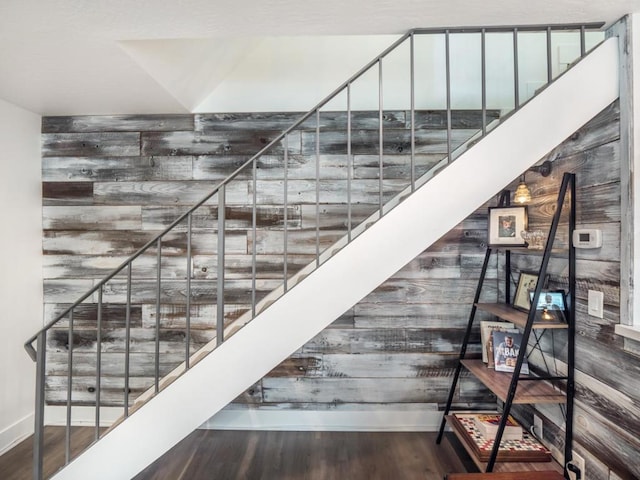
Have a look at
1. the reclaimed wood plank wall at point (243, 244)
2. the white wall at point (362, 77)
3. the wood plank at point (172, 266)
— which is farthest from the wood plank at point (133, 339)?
the white wall at point (362, 77)

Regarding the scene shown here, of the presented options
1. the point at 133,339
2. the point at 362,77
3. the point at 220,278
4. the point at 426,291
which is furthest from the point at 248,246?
the point at 362,77

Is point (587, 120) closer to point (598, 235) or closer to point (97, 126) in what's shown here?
point (598, 235)

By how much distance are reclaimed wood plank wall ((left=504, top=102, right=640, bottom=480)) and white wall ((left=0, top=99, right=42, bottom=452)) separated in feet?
11.8

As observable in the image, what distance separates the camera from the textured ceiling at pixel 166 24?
1701 mm

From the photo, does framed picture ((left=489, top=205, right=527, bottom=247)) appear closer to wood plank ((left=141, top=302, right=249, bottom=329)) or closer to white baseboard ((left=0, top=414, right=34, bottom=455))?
wood plank ((left=141, top=302, right=249, bottom=329))

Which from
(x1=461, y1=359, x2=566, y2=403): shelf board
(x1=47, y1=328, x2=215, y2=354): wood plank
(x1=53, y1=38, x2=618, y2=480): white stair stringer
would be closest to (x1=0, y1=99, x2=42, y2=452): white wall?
(x1=47, y1=328, x2=215, y2=354): wood plank

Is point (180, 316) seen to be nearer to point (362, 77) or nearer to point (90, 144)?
point (90, 144)

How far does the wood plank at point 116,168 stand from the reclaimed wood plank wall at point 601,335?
101 inches

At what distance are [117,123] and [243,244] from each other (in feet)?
4.45

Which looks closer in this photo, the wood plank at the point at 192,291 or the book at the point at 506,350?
the book at the point at 506,350

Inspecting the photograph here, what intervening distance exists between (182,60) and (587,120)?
2.30 meters

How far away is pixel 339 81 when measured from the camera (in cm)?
290

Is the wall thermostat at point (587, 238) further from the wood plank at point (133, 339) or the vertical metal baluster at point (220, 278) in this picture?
the wood plank at point (133, 339)

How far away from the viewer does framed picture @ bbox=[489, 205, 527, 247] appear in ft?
7.63
